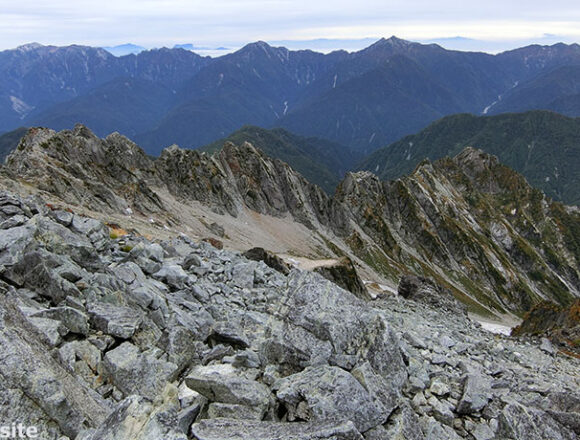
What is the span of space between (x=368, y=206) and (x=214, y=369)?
13042 cm

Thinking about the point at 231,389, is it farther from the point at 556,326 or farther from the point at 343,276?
the point at 556,326

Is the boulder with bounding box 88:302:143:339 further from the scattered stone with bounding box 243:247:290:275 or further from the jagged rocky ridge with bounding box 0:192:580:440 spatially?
the scattered stone with bounding box 243:247:290:275

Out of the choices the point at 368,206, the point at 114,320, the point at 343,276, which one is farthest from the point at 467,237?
the point at 114,320

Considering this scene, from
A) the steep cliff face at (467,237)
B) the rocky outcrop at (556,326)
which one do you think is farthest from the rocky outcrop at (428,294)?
the steep cliff face at (467,237)

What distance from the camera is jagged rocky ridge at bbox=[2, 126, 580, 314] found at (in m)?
76.4

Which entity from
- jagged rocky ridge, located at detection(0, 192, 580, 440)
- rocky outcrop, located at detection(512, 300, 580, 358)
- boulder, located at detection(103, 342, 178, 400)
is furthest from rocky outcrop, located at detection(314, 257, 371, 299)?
boulder, located at detection(103, 342, 178, 400)

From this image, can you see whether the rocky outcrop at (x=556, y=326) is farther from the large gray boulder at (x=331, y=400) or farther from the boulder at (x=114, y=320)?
the boulder at (x=114, y=320)

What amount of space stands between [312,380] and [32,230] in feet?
46.4

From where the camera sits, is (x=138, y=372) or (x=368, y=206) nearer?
(x=138, y=372)

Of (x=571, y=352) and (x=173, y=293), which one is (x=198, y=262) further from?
(x=571, y=352)

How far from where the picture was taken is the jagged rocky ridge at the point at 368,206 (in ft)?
251

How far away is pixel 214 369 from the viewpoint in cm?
1291

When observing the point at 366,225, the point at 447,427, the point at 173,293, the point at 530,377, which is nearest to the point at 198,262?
the point at 173,293

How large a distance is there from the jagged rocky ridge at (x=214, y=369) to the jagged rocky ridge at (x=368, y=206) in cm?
4856
